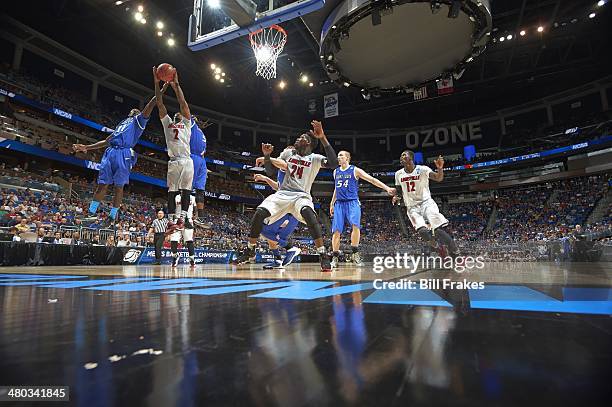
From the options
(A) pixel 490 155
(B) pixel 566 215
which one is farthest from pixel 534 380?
(A) pixel 490 155

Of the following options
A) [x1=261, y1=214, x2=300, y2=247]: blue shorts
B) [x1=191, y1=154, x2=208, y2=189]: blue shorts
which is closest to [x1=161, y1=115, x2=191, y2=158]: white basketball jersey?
[x1=191, y1=154, x2=208, y2=189]: blue shorts

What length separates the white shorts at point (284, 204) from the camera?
14.8 feet

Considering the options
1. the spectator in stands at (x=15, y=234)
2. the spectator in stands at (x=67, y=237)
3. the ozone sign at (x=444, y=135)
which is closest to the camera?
the spectator in stands at (x=15, y=234)

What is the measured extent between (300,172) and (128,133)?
13.3 feet

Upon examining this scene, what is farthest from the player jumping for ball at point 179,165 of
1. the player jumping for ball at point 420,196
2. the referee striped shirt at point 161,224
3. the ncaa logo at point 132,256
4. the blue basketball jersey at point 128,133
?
the ncaa logo at point 132,256

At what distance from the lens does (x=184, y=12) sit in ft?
53.5

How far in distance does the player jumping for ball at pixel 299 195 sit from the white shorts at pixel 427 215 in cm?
201

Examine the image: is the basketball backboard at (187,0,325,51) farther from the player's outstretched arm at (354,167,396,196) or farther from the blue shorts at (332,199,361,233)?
the blue shorts at (332,199,361,233)

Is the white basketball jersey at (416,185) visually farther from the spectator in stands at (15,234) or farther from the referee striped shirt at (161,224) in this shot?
the spectator in stands at (15,234)

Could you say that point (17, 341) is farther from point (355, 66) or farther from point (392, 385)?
point (355, 66)

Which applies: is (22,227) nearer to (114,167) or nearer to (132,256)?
(132,256)

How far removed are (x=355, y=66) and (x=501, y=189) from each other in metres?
23.9

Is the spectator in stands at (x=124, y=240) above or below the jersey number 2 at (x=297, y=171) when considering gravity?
below

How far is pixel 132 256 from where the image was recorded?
9781mm
